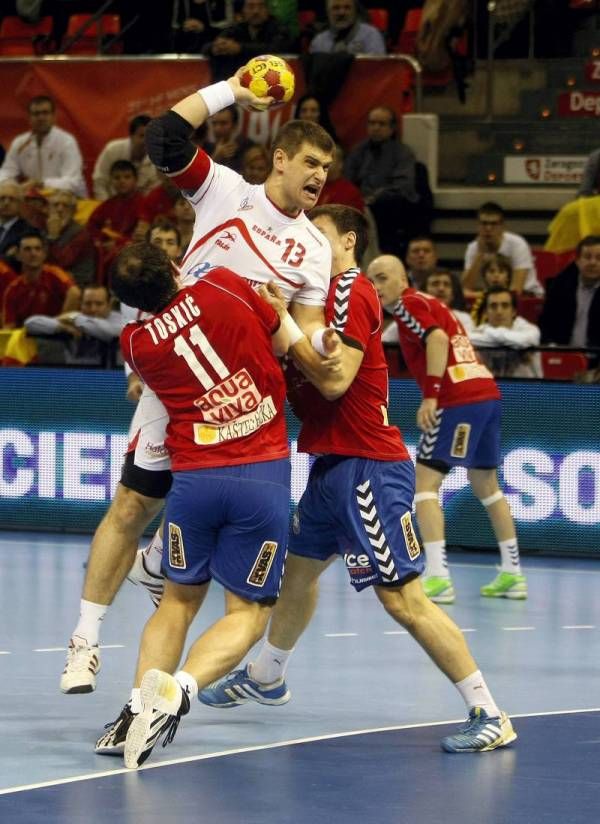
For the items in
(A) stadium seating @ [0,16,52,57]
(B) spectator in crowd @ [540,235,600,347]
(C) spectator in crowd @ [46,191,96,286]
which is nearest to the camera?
(B) spectator in crowd @ [540,235,600,347]

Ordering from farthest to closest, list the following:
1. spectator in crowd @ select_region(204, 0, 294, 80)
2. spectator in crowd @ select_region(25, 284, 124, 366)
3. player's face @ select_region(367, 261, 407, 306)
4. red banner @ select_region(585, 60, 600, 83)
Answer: red banner @ select_region(585, 60, 600, 83)
spectator in crowd @ select_region(204, 0, 294, 80)
spectator in crowd @ select_region(25, 284, 124, 366)
player's face @ select_region(367, 261, 407, 306)

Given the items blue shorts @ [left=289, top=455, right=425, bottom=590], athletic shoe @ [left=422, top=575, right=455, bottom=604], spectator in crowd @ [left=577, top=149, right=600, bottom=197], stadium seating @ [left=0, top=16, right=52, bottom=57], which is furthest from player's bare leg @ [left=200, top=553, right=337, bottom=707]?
stadium seating @ [left=0, top=16, right=52, bottom=57]

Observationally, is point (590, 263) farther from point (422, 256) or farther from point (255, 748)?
point (255, 748)

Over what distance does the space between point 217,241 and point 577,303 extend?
643 cm

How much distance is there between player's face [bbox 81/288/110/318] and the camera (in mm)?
13094

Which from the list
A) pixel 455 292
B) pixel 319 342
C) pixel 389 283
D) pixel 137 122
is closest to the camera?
pixel 319 342

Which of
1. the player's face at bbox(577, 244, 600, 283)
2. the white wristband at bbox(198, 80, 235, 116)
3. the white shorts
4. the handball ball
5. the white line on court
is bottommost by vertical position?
the white line on court

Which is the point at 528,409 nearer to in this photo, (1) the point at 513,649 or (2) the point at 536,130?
(1) the point at 513,649

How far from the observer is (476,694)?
21.6 feet

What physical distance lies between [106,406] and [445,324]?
3309 mm

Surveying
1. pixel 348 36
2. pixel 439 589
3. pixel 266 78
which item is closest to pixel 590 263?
pixel 439 589

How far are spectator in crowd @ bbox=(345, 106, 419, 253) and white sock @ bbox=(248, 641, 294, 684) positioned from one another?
8103mm

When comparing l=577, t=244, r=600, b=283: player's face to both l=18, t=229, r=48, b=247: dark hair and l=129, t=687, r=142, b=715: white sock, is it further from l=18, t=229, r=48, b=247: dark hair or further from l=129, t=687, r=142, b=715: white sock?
l=129, t=687, r=142, b=715: white sock

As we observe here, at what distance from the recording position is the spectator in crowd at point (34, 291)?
45.8ft
